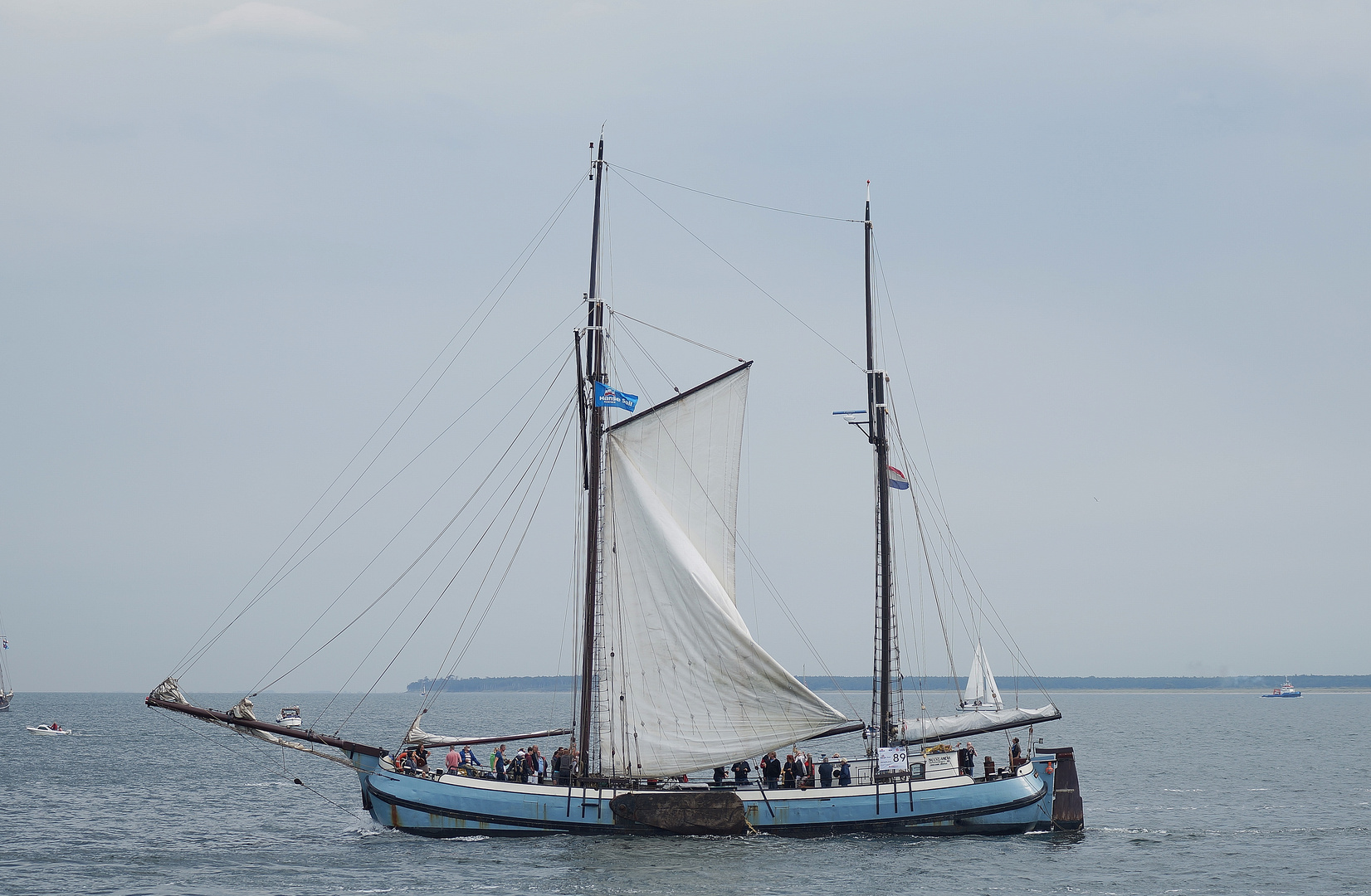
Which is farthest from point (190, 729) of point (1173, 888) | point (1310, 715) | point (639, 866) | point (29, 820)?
point (1310, 715)

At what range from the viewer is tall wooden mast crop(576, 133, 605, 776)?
136 ft

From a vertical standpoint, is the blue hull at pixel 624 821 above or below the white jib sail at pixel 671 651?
below

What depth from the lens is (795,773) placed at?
4159cm

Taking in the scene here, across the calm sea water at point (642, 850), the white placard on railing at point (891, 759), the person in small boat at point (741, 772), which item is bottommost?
the calm sea water at point (642, 850)

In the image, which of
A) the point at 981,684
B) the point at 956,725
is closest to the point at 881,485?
the point at 956,725

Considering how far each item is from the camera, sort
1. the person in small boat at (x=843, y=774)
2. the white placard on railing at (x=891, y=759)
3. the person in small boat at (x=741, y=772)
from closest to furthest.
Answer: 1. the white placard on railing at (x=891, y=759)
2. the person in small boat at (x=843, y=774)
3. the person in small boat at (x=741, y=772)

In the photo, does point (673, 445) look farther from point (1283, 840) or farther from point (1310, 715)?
point (1310, 715)

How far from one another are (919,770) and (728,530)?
10409mm

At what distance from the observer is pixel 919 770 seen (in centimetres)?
4247

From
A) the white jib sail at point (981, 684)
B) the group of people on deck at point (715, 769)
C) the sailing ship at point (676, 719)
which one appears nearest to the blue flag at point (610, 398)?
the sailing ship at point (676, 719)

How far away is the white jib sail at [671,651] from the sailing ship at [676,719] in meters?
0.06

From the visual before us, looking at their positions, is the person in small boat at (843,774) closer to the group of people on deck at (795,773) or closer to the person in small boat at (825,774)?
the group of people on deck at (795,773)

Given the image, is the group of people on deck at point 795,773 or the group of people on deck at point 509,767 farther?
the group of people on deck at point 795,773

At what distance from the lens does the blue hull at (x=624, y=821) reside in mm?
39625
